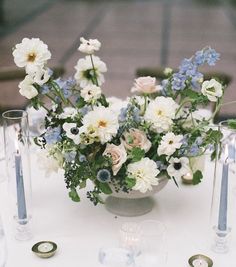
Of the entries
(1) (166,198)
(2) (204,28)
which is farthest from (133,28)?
(1) (166,198)

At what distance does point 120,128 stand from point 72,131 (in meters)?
0.10

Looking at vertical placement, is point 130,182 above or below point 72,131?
below

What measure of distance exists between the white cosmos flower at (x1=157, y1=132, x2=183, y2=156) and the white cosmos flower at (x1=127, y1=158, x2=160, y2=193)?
3 centimetres

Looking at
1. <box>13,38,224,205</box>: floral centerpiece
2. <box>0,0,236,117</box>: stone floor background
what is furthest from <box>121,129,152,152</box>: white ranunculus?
<box>0,0,236,117</box>: stone floor background

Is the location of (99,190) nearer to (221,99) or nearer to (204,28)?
(221,99)

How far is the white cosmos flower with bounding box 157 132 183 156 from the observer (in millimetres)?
1048

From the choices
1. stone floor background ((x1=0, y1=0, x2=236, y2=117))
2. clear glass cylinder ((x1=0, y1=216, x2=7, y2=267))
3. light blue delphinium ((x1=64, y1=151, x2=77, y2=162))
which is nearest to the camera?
clear glass cylinder ((x1=0, y1=216, x2=7, y2=267))

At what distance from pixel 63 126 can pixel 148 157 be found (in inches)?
7.4

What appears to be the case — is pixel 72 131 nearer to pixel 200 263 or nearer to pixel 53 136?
pixel 53 136

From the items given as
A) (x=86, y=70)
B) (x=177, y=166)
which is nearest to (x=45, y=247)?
(x=177, y=166)

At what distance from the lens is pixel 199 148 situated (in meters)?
1.09

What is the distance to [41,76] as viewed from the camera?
110cm

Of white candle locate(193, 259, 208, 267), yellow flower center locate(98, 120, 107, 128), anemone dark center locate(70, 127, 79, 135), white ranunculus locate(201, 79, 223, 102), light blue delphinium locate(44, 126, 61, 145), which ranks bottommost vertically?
white candle locate(193, 259, 208, 267)

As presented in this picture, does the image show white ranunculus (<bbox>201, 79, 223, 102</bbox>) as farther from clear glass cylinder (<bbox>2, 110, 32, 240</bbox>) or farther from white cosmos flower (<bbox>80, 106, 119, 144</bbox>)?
clear glass cylinder (<bbox>2, 110, 32, 240</bbox>)
